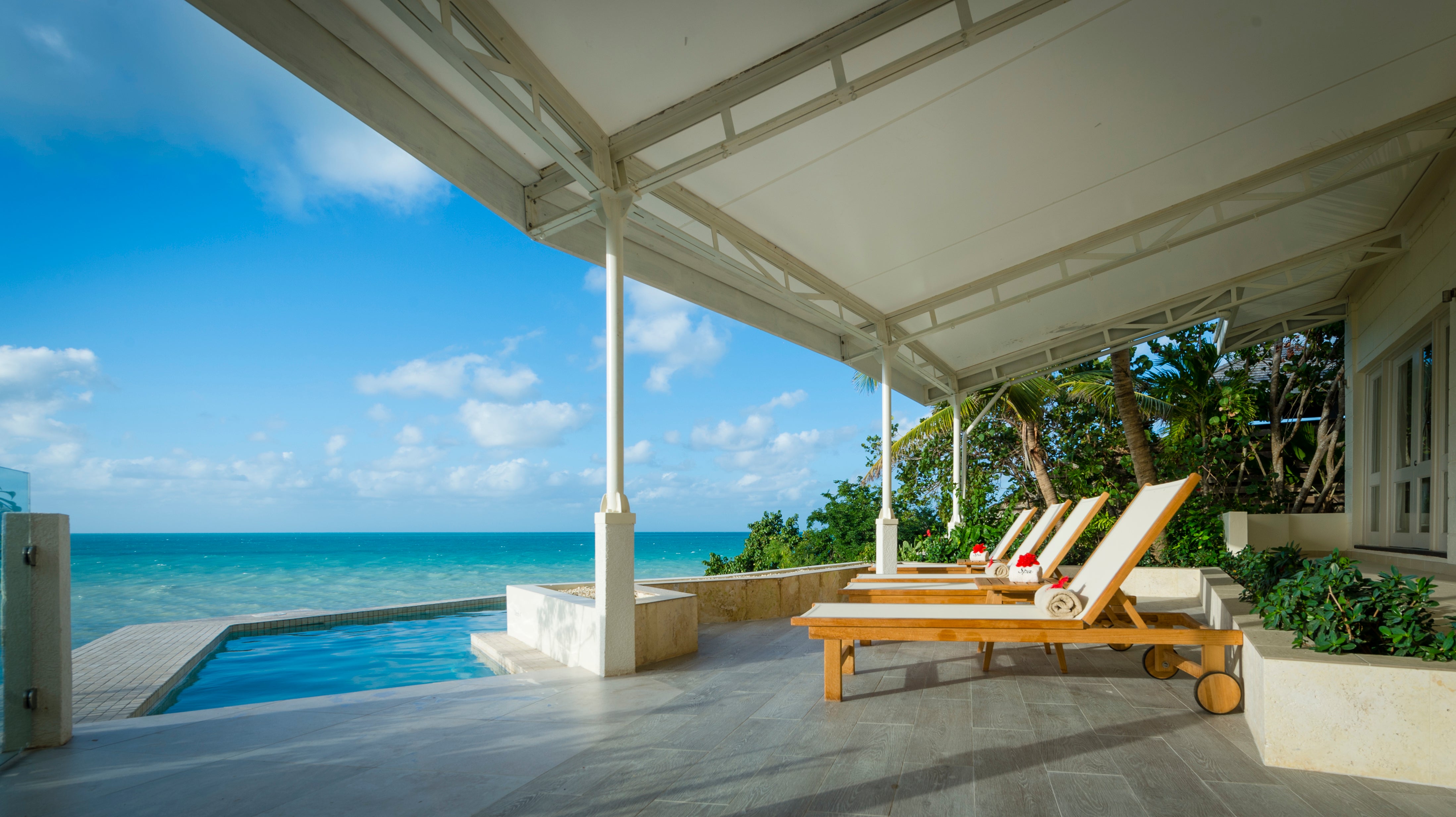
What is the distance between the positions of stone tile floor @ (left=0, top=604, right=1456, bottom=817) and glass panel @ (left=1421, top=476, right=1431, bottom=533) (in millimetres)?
4992

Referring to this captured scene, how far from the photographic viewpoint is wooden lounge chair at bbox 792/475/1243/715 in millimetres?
3512

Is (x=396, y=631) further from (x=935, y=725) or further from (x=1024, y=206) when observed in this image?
(x=1024, y=206)

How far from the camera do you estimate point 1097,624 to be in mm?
3801

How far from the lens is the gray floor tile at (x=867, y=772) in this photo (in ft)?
8.04

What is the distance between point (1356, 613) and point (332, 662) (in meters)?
7.40

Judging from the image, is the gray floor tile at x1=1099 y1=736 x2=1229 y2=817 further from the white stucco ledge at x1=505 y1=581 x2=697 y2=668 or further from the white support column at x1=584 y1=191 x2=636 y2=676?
the white stucco ledge at x1=505 y1=581 x2=697 y2=668

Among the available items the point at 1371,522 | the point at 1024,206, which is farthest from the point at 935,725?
the point at 1371,522

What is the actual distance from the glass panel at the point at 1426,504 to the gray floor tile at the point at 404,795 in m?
8.44

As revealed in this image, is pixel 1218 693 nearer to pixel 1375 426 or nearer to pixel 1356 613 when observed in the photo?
pixel 1356 613

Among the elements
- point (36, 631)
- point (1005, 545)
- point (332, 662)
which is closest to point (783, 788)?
point (36, 631)

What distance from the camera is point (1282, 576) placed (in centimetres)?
441

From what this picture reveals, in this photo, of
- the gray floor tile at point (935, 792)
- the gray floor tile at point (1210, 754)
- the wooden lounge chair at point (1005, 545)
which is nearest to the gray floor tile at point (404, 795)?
the gray floor tile at point (935, 792)

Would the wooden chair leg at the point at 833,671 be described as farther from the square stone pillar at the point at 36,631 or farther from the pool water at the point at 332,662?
the square stone pillar at the point at 36,631

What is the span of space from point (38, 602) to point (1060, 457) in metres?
15.2
